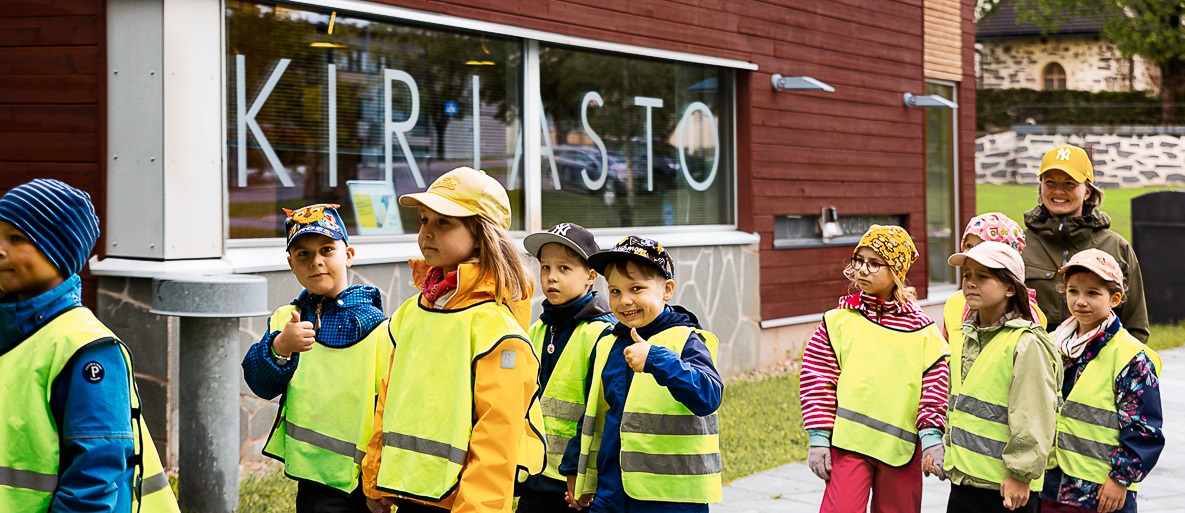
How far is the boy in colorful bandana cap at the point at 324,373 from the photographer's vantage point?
4.16 metres

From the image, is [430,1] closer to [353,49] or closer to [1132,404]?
[353,49]

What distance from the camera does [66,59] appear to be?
283 inches

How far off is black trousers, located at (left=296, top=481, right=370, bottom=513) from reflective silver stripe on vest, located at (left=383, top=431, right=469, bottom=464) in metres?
0.64

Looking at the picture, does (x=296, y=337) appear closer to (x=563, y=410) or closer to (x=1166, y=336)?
(x=563, y=410)

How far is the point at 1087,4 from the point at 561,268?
36.6 meters

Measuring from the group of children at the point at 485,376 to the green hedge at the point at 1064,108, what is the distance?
36603 millimetres

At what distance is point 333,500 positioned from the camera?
421 cm

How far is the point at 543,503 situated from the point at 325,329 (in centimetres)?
110

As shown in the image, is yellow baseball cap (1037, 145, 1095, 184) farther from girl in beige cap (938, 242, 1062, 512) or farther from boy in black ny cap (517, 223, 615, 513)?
boy in black ny cap (517, 223, 615, 513)

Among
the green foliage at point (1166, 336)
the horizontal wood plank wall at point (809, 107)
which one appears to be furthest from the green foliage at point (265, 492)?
the green foliage at point (1166, 336)

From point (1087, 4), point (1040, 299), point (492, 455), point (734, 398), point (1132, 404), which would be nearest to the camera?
point (492, 455)

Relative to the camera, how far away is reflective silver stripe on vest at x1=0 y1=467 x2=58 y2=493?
272 centimetres

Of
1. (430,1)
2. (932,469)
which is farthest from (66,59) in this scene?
(932,469)

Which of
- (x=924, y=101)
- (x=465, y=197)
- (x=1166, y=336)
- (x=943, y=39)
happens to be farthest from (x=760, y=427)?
(x=1166, y=336)
